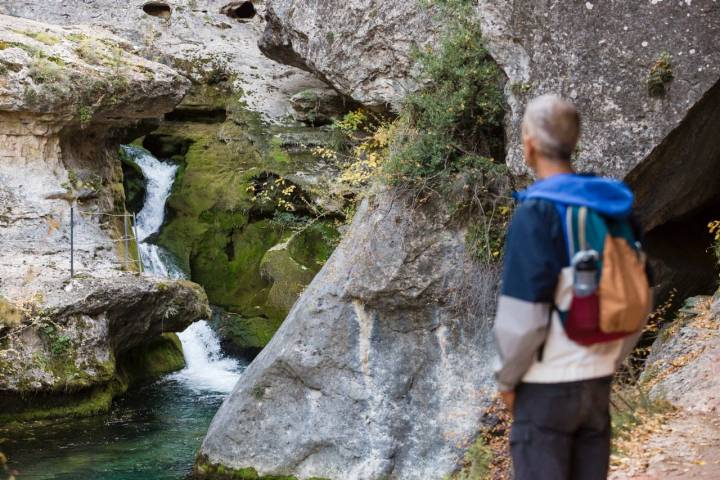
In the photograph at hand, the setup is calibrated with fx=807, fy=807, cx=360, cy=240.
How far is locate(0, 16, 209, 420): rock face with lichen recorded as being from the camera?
38.9 ft

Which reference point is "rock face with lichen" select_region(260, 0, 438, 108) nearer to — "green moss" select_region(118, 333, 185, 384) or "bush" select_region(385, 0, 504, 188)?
"bush" select_region(385, 0, 504, 188)

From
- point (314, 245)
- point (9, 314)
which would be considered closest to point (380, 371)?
point (9, 314)

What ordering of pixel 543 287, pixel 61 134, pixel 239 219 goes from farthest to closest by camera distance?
pixel 239 219, pixel 61 134, pixel 543 287

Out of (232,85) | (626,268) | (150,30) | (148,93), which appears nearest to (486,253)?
(626,268)

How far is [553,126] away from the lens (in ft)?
8.98

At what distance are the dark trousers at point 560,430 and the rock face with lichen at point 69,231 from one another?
1037cm

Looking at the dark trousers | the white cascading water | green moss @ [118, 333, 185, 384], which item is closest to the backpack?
the dark trousers

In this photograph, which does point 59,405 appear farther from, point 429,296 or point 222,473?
point 429,296

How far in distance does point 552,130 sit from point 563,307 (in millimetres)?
601

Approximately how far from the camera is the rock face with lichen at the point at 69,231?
1184 centimetres

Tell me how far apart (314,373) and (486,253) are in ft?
7.85

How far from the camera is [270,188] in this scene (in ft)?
54.0

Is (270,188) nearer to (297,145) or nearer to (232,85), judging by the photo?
(297,145)

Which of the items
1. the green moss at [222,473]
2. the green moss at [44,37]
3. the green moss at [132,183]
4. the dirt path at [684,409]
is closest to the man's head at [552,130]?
the dirt path at [684,409]
